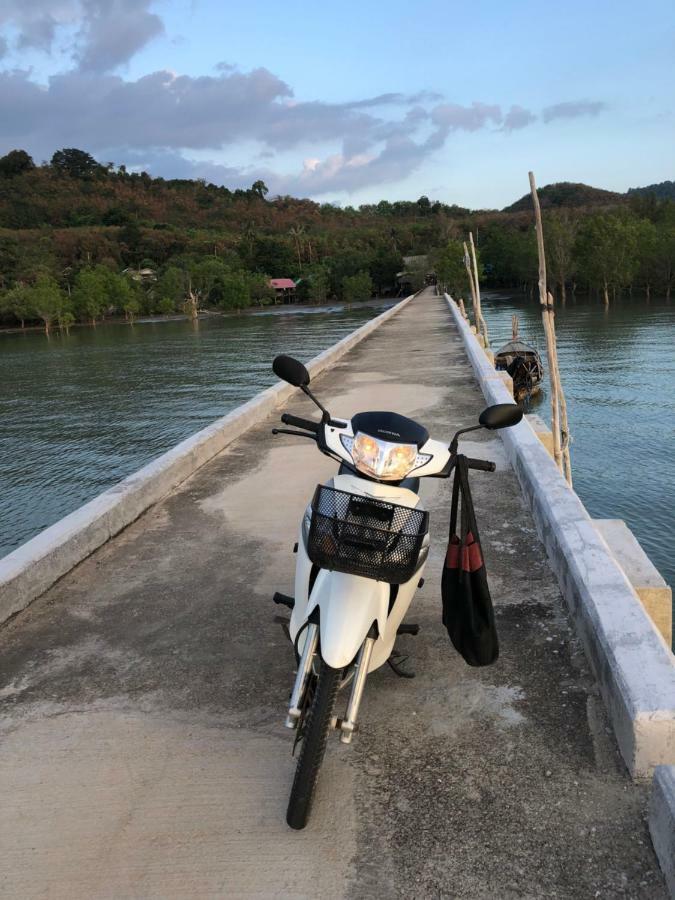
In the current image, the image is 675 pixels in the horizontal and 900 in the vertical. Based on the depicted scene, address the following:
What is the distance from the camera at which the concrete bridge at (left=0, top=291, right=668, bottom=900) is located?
2236 millimetres

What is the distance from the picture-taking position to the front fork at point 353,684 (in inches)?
97.3

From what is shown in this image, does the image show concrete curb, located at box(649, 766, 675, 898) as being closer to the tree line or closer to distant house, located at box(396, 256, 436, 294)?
the tree line

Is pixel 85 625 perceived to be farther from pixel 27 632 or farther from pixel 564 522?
pixel 564 522

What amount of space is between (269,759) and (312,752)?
468mm

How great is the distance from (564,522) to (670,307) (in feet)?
189

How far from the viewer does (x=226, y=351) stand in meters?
44.0

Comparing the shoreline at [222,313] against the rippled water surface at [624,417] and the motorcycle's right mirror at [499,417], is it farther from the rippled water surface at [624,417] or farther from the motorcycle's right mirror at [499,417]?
the motorcycle's right mirror at [499,417]

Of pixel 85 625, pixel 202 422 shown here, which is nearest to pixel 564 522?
pixel 85 625

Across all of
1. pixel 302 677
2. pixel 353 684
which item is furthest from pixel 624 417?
pixel 302 677

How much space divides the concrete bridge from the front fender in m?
0.53

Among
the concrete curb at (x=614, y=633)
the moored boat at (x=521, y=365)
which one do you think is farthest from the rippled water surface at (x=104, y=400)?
the concrete curb at (x=614, y=633)

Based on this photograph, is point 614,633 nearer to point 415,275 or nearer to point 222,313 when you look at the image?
point 222,313

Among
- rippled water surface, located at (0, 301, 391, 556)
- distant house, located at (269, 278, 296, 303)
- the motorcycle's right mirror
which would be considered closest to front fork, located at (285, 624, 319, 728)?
the motorcycle's right mirror

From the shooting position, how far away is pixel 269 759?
2.75m
